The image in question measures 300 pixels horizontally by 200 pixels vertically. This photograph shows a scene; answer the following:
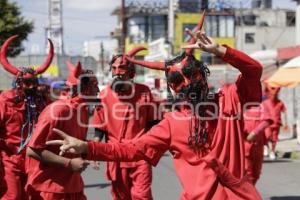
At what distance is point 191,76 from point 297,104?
54.4 ft

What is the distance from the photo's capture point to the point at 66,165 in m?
5.09

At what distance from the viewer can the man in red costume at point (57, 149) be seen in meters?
5.09

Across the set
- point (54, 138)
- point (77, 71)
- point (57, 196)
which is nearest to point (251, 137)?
point (77, 71)

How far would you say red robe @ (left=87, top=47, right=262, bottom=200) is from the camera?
380cm

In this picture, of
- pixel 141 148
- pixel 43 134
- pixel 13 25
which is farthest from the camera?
pixel 13 25

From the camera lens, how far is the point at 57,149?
5.27 metres

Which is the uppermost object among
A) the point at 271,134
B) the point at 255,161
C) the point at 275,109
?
the point at 275,109

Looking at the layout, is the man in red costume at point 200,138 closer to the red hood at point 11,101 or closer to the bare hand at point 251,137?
the red hood at point 11,101

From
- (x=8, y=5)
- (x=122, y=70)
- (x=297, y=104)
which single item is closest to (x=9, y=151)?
(x=122, y=70)

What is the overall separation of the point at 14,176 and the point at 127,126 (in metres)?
1.38

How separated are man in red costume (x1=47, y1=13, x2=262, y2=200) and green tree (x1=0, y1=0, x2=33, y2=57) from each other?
30302 mm

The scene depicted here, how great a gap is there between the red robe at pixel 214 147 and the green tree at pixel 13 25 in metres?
30.3

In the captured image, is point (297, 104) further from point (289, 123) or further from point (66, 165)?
point (66, 165)

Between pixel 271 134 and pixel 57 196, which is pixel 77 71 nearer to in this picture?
pixel 57 196
